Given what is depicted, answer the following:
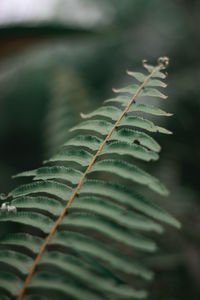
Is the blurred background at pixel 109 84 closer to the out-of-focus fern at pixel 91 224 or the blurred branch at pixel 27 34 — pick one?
the blurred branch at pixel 27 34

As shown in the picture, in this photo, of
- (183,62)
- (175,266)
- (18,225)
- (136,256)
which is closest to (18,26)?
(18,225)

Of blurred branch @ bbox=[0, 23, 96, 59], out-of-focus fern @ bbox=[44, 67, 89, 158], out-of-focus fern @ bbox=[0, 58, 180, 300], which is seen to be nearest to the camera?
out-of-focus fern @ bbox=[0, 58, 180, 300]

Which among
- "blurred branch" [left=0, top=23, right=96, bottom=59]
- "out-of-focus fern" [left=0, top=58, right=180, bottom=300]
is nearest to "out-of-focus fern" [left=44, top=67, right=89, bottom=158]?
"blurred branch" [left=0, top=23, right=96, bottom=59]

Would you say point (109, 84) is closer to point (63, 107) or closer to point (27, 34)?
point (63, 107)

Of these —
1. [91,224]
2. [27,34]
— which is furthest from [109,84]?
[91,224]

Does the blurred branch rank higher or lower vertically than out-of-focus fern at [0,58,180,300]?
higher

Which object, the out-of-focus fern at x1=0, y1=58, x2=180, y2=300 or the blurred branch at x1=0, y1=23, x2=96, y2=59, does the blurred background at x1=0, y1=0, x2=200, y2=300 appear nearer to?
the blurred branch at x1=0, y1=23, x2=96, y2=59

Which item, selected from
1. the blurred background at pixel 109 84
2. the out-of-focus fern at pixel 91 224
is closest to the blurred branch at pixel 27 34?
the blurred background at pixel 109 84

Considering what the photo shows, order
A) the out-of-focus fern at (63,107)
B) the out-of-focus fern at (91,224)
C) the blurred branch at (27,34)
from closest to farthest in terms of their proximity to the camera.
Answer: the out-of-focus fern at (91,224), the blurred branch at (27,34), the out-of-focus fern at (63,107)

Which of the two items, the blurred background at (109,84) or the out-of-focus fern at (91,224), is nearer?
the out-of-focus fern at (91,224)
